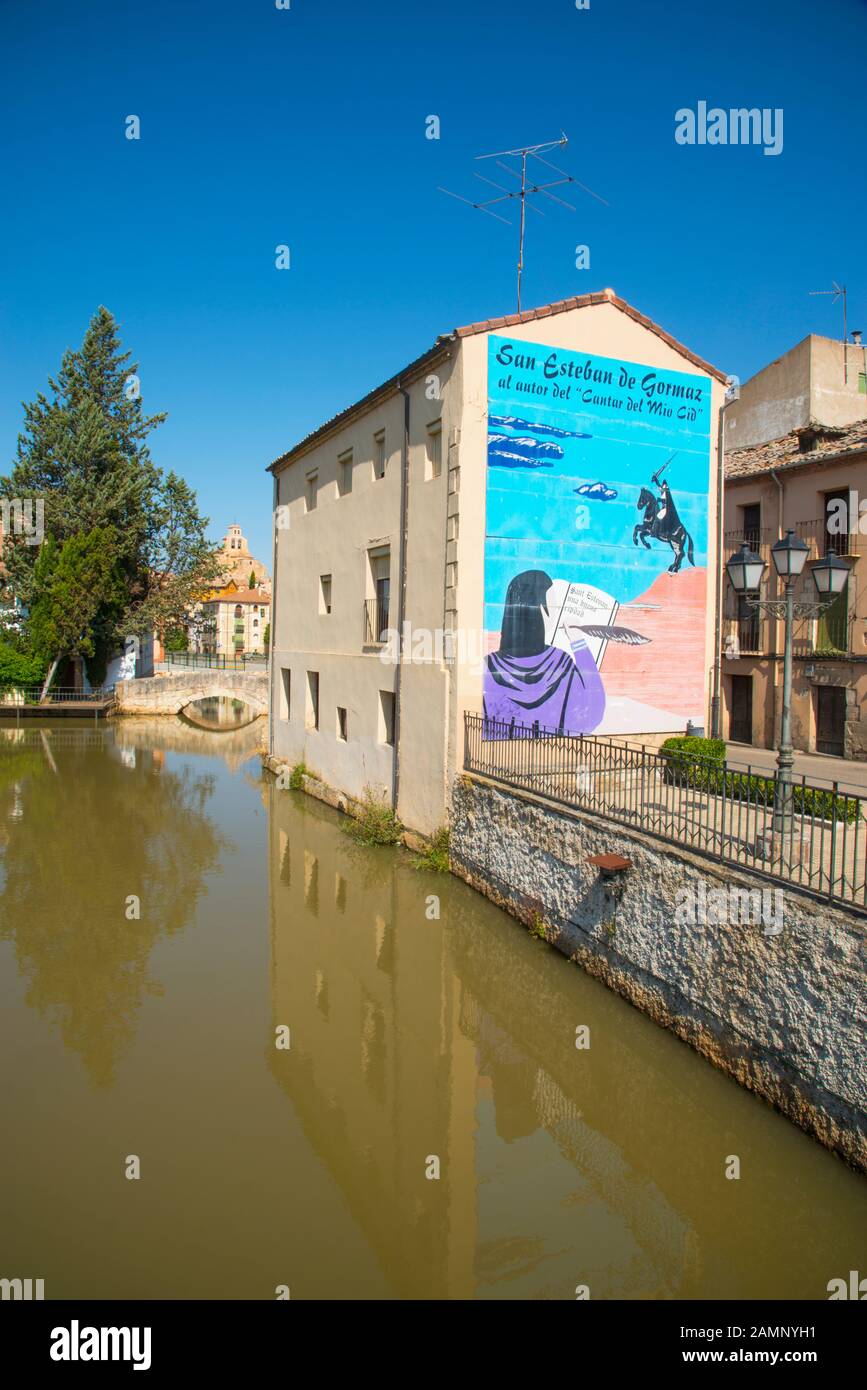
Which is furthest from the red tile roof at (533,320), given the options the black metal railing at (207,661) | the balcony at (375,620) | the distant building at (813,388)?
the black metal railing at (207,661)

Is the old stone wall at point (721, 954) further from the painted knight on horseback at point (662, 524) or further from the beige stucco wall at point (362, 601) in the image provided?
the painted knight on horseback at point (662, 524)

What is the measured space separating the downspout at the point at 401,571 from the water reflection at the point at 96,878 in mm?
3628

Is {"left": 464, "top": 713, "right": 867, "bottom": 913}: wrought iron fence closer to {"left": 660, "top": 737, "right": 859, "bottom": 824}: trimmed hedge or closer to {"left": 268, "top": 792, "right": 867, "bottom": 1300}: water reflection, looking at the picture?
{"left": 660, "top": 737, "right": 859, "bottom": 824}: trimmed hedge

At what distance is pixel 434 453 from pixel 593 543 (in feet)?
10.2

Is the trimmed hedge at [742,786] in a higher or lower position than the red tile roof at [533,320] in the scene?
lower

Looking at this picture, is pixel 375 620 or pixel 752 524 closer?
pixel 375 620

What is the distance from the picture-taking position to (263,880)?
43.6 ft

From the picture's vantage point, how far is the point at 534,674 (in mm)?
13016

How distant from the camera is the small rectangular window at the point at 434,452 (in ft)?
44.5

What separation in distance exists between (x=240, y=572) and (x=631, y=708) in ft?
362

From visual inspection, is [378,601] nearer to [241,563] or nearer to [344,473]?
[344,473]

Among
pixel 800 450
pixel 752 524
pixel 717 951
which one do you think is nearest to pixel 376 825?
pixel 717 951

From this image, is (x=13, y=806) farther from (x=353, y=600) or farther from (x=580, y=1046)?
(x=580, y=1046)

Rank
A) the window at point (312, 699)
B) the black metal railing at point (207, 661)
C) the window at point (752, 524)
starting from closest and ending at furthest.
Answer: the window at point (752, 524), the window at point (312, 699), the black metal railing at point (207, 661)
